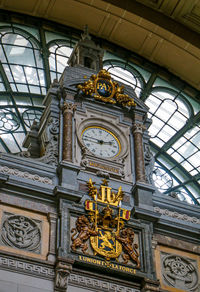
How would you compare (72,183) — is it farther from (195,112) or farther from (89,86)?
(195,112)

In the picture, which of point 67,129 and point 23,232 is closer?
point 23,232

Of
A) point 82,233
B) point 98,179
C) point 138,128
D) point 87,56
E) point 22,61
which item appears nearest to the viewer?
point 82,233

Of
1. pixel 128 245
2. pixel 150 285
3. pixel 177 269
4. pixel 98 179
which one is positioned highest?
pixel 98 179

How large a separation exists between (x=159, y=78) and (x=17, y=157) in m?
15.1

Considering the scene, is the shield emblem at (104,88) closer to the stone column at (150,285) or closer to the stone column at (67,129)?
the stone column at (67,129)

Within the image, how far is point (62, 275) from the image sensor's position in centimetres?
2322

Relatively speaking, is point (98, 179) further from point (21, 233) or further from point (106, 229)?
point (21, 233)

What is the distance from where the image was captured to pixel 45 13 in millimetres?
38375

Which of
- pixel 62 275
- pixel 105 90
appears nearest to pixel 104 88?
pixel 105 90

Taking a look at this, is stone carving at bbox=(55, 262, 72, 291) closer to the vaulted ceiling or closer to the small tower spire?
the small tower spire

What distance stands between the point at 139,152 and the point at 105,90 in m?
3.05

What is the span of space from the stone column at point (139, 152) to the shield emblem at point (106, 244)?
2.73 meters

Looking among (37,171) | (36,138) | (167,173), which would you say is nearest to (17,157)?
(37,171)

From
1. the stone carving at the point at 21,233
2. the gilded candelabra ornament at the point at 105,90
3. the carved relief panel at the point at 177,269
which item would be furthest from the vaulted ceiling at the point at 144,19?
the stone carving at the point at 21,233
